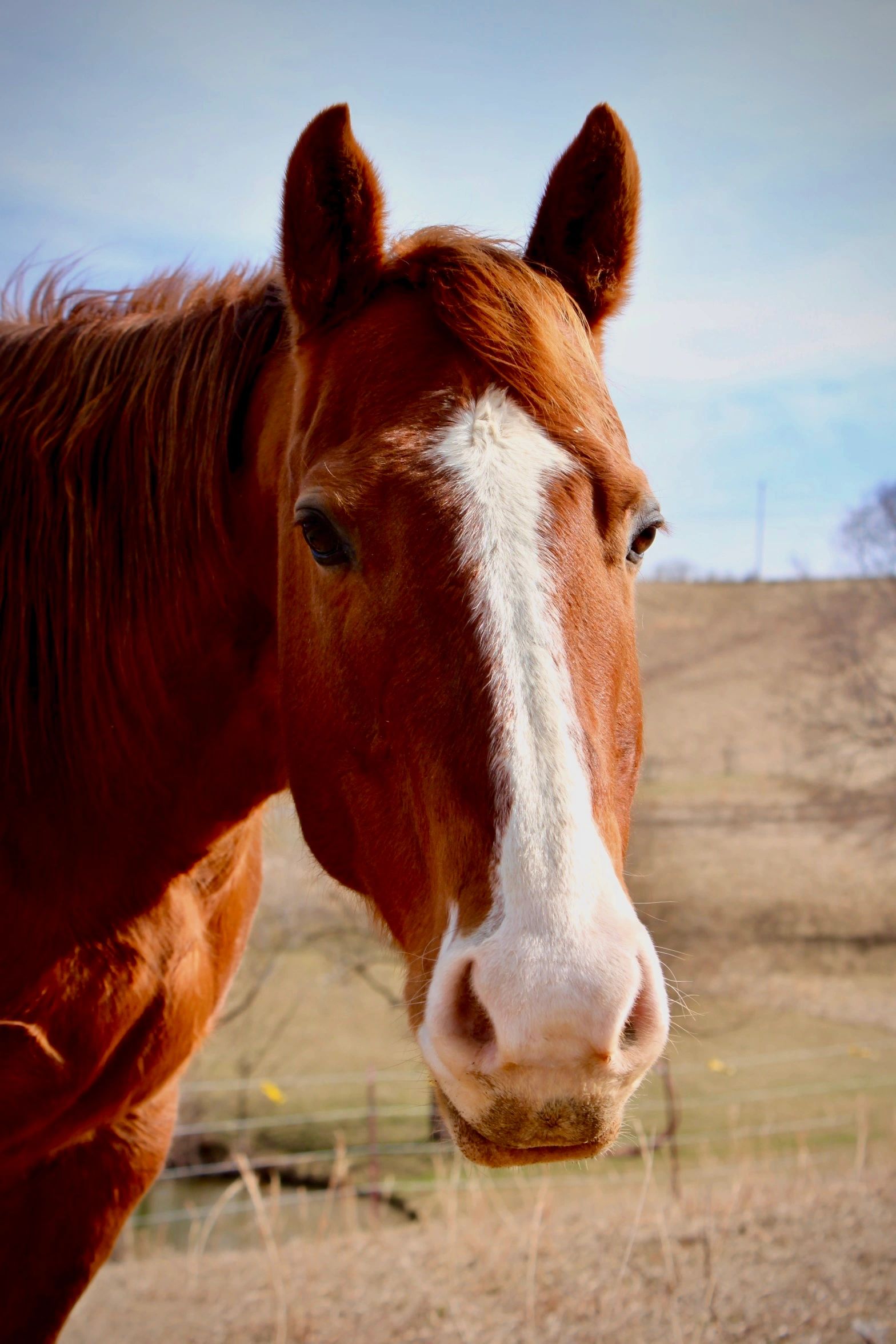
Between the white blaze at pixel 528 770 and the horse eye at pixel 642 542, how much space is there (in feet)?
0.92

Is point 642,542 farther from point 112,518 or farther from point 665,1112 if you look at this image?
point 665,1112

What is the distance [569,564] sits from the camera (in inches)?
67.4

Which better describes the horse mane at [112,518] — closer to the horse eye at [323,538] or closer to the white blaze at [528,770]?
the horse eye at [323,538]

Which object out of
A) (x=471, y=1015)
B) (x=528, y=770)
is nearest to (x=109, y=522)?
(x=528, y=770)

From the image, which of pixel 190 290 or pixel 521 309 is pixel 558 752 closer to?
pixel 521 309

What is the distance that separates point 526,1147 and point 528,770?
1.80ft

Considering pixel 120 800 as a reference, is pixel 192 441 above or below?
above

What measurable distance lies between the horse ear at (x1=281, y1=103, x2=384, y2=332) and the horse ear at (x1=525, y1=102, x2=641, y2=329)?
1.26ft

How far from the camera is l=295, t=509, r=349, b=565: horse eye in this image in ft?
6.15

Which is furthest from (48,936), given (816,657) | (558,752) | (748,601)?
(748,601)

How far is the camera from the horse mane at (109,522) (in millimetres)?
2445

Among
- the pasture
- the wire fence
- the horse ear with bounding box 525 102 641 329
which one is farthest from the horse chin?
the wire fence

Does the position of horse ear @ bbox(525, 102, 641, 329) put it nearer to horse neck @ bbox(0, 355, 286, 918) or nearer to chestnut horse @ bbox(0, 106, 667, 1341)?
chestnut horse @ bbox(0, 106, 667, 1341)

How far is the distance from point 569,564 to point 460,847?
1.70 ft
